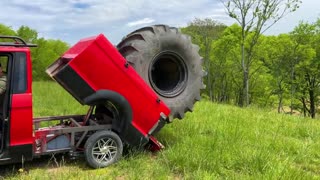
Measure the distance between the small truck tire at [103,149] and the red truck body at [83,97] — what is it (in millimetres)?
198

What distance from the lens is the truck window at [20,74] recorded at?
5094 millimetres

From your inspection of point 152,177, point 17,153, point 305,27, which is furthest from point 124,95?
point 305,27

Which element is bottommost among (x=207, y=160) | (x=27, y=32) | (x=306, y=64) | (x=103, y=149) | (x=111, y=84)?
(x=207, y=160)

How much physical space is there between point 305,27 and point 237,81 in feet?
41.0

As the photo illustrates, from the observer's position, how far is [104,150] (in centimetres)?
582

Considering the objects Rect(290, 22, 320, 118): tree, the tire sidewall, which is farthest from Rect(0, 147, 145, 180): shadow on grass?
Rect(290, 22, 320, 118): tree

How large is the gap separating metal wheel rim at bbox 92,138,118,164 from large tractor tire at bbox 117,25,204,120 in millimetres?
1163

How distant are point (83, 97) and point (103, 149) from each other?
89cm

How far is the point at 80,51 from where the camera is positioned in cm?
556

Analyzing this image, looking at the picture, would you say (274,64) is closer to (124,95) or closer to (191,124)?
(191,124)

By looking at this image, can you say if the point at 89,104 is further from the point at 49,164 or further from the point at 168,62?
the point at 168,62

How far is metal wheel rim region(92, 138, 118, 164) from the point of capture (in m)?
5.78

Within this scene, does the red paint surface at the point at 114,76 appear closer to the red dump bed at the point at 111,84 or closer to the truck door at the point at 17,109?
the red dump bed at the point at 111,84

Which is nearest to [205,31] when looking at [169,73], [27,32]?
[27,32]
